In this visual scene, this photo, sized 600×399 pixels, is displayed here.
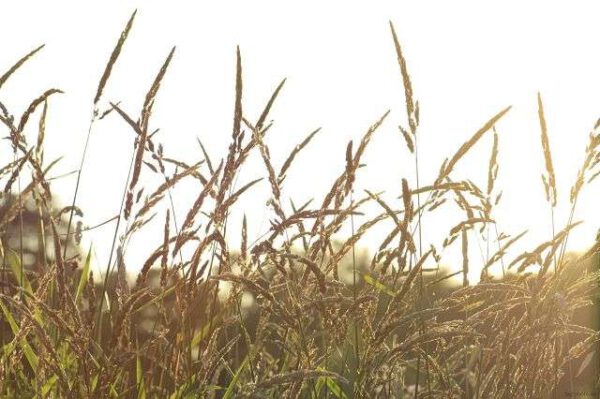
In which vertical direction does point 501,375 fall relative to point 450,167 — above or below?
below

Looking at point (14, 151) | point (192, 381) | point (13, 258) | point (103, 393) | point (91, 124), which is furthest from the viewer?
point (13, 258)

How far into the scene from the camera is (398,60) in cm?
224

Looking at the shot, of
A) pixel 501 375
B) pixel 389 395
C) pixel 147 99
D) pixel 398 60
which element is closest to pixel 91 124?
pixel 147 99

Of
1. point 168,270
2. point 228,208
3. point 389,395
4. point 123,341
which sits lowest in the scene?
point 389,395

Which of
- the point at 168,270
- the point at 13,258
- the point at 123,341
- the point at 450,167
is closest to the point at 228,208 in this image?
the point at 168,270

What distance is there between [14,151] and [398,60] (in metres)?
1.07

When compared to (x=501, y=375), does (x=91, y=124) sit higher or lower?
higher

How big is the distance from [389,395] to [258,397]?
1.46ft

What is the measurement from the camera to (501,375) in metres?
2.52

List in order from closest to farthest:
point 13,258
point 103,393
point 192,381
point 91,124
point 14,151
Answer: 1. point 103,393
2. point 192,381
3. point 91,124
4. point 14,151
5. point 13,258

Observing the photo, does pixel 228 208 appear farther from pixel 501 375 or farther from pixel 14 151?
pixel 501 375

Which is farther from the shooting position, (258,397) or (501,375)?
(501,375)

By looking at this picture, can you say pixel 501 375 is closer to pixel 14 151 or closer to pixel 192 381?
pixel 192 381

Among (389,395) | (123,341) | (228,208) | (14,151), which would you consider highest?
(14,151)
